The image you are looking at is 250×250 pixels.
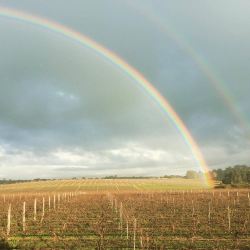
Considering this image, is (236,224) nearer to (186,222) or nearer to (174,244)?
(186,222)

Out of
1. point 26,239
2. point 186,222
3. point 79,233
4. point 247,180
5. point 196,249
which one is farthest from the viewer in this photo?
point 247,180

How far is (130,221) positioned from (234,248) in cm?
1049

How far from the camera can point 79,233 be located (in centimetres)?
2072

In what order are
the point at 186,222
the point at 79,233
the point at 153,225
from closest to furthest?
the point at 79,233, the point at 153,225, the point at 186,222

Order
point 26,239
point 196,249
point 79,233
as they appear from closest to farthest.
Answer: point 196,249
point 26,239
point 79,233

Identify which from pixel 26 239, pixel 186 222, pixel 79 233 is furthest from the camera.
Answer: pixel 186 222

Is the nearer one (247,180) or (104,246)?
(104,246)

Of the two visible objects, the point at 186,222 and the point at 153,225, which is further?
the point at 186,222

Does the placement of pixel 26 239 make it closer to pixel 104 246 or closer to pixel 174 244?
pixel 104 246

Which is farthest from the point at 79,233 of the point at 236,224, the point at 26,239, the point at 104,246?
the point at 236,224

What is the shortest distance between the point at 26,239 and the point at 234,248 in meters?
9.85

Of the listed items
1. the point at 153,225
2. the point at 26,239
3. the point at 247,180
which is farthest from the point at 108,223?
the point at 247,180

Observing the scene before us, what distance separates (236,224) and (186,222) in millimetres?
3212

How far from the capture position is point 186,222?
83.2ft
